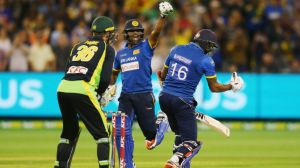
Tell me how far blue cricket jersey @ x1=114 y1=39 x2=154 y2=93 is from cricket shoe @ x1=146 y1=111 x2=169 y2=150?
1.75ft

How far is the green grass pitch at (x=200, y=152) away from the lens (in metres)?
13.9

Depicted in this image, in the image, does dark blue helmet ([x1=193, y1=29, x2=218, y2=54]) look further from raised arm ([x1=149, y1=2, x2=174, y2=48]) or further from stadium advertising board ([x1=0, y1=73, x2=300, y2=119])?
stadium advertising board ([x1=0, y1=73, x2=300, y2=119])

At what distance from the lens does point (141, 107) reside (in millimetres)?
12094

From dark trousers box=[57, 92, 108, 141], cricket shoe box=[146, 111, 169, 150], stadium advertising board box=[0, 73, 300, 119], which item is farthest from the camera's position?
stadium advertising board box=[0, 73, 300, 119]

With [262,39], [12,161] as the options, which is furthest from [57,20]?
[12,161]

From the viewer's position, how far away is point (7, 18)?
76.6 ft

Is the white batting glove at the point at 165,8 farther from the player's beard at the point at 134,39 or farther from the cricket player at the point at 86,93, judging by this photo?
the cricket player at the point at 86,93

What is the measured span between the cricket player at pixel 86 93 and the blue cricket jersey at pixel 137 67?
46.7 inches

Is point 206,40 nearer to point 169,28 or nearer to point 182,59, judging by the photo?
point 182,59

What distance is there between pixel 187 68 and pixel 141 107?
41.5 inches

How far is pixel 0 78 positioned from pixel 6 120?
1.06m

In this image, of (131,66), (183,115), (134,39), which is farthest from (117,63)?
(183,115)

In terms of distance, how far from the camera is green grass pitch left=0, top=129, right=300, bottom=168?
1389cm

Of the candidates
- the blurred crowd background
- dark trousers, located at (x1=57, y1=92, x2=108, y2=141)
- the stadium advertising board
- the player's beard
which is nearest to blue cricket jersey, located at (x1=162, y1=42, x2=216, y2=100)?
the player's beard
